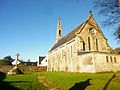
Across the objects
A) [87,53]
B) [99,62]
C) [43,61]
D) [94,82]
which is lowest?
[94,82]

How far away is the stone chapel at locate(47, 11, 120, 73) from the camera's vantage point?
3762cm

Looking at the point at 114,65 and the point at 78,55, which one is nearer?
the point at 114,65

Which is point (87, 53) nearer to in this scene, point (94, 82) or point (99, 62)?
point (99, 62)

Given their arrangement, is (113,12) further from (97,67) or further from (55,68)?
(55,68)

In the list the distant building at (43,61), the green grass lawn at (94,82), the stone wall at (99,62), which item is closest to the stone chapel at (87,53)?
the stone wall at (99,62)

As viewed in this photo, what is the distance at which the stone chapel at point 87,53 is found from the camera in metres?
37.6

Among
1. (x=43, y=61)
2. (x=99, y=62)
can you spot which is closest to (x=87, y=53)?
(x=99, y=62)

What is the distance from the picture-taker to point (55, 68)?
63031 mm

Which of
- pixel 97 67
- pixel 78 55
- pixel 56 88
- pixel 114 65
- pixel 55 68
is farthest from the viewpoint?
pixel 55 68

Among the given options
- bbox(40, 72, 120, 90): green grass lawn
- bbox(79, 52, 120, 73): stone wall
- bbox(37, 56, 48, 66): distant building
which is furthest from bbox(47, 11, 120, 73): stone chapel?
bbox(37, 56, 48, 66): distant building

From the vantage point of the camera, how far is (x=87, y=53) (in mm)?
38688

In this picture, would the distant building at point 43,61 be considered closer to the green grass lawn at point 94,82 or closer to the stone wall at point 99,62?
the stone wall at point 99,62

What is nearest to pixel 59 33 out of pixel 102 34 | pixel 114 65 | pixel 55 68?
pixel 55 68

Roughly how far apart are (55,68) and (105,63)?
2790 centimetres
